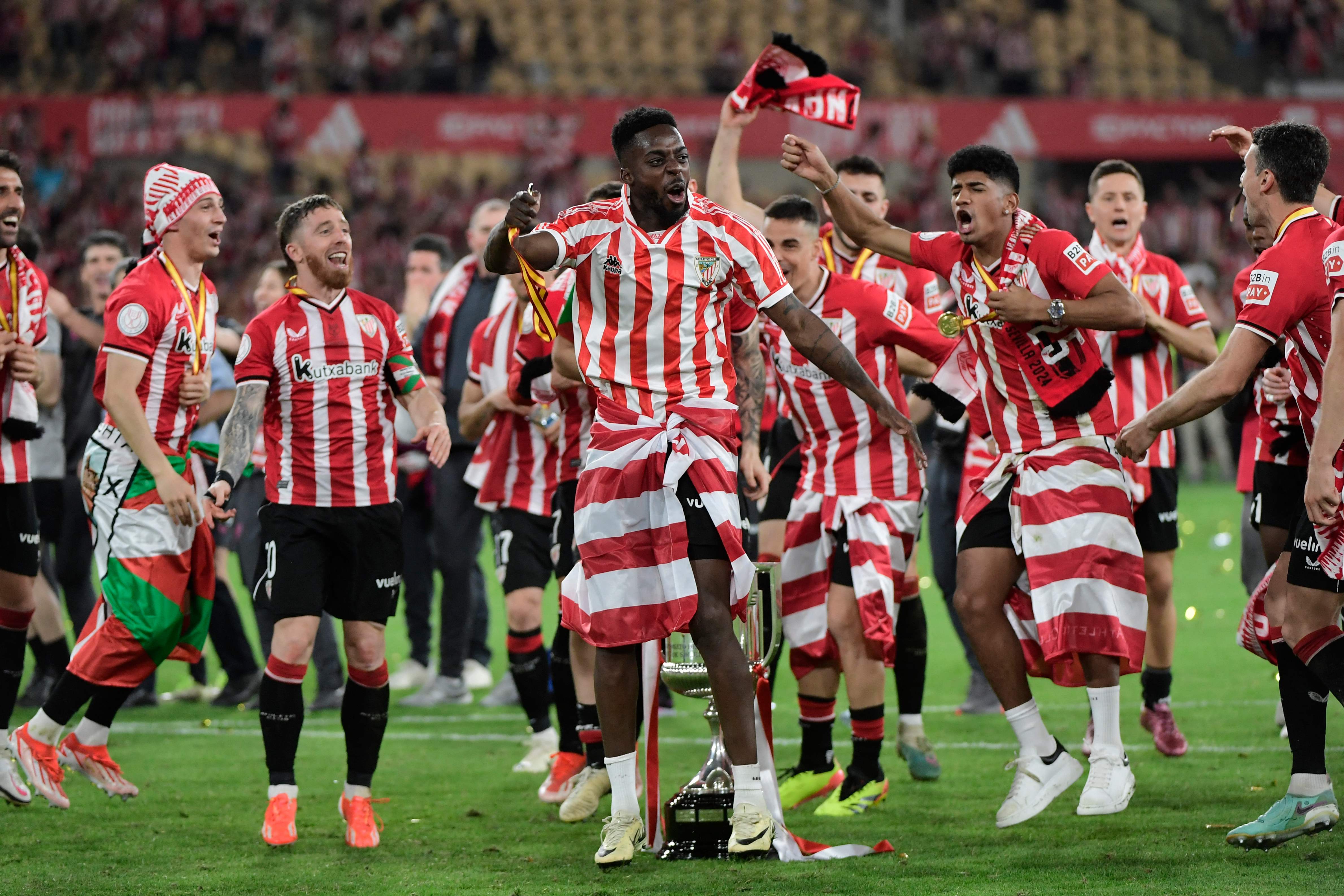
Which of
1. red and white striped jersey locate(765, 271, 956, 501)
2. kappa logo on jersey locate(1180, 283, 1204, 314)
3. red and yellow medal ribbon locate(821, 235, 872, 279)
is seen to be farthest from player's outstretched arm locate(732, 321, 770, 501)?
kappa logo on jersey locate(1180, 283, 1204, 314)

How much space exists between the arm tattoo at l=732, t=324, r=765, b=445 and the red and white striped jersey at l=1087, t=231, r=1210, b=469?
1.80 m

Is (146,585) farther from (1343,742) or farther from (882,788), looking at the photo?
(1343,742)

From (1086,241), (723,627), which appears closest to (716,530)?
(723,627)

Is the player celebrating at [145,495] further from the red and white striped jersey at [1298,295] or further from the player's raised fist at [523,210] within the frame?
the red and white striped jersey at [1298,295]

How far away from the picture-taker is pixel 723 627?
15.6 ft

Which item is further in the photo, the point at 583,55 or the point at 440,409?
the point at 583,55

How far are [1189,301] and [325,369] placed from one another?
12.6 ft

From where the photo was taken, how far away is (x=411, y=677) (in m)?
8.71

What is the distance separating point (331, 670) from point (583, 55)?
56.0 ft

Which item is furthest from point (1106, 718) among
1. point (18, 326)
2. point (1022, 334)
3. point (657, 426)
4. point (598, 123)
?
point (598, 123)

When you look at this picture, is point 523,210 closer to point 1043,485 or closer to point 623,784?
point 623,784

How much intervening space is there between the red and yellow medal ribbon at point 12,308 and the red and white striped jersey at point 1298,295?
453 cm

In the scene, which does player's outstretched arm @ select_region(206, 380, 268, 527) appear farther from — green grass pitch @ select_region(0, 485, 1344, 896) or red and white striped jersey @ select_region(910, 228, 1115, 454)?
red and white striped jersey @ select_region(910, 228, 1115, 454)

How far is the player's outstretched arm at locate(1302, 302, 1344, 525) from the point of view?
441 centimetres
